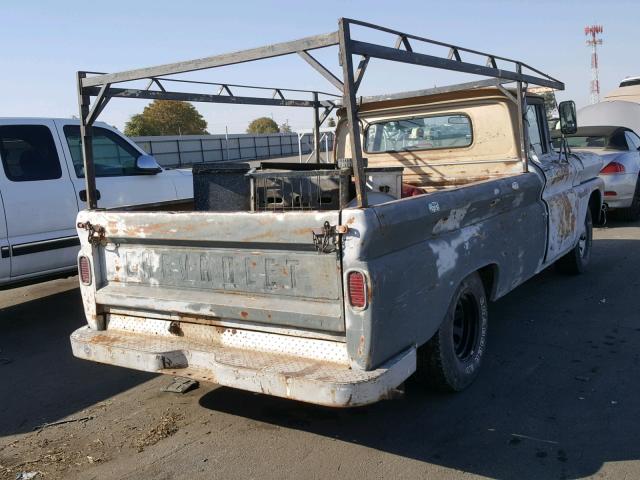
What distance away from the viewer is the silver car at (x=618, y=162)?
396 inches

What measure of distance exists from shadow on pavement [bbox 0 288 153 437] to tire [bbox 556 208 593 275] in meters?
4.52

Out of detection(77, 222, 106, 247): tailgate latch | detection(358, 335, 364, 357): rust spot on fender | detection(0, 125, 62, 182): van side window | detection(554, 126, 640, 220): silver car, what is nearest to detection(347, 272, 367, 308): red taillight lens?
detection(358, 335, 364, 357): rust spot on fender

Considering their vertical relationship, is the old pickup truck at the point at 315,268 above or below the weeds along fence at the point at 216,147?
below

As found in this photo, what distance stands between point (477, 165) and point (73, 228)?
392 centimetres

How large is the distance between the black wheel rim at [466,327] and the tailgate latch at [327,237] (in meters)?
1.38

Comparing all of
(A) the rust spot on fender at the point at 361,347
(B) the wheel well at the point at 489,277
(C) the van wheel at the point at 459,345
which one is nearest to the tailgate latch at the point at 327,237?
(A) the rust spot on fender at the point at 361,347

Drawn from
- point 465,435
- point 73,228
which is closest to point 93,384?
point 73,228

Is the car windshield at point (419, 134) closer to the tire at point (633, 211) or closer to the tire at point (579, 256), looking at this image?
the tire at point (579, 256)

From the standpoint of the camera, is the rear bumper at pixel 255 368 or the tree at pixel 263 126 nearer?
the rear bumper at pixel 255 368

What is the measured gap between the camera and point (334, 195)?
4023mm

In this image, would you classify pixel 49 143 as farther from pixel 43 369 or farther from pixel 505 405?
pixel 505 405

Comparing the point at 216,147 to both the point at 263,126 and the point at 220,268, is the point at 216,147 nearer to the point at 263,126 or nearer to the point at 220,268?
the point at 263,126

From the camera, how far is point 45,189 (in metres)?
5.98

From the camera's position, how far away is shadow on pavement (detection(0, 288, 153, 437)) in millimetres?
4133
